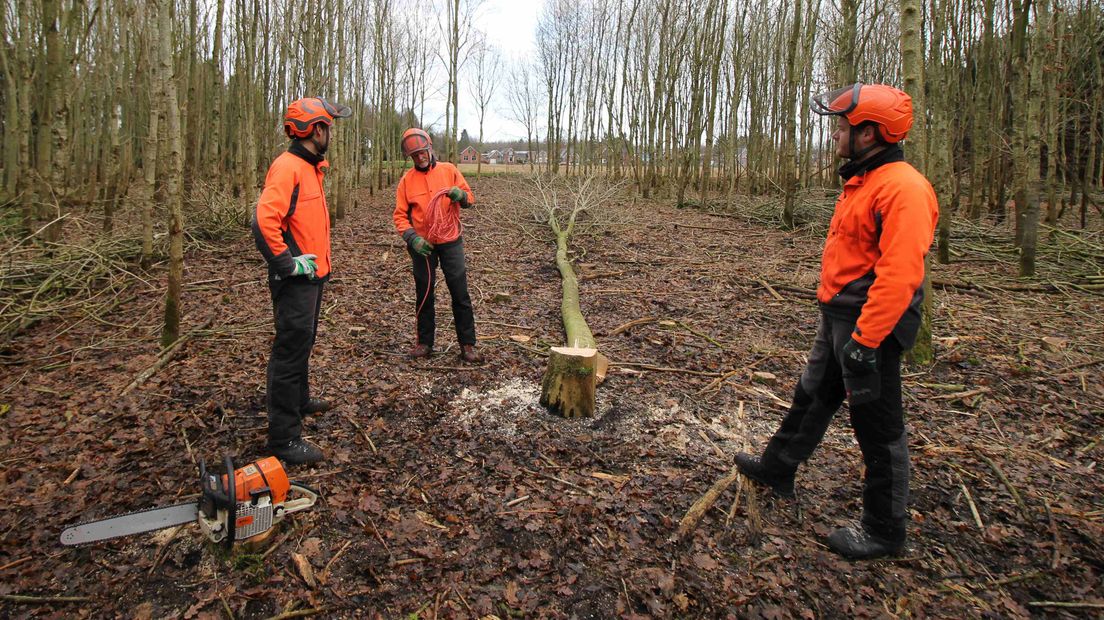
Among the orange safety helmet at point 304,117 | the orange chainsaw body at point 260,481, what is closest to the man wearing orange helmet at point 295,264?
the orange safety helmet at point 304,117

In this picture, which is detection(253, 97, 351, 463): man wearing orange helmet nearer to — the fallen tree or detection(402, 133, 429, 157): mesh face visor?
detection(402, 133, 429, 157): mesh face visor

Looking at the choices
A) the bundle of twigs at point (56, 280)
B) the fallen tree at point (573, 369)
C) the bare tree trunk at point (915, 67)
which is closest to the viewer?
the fallen tree at point (573, 369)

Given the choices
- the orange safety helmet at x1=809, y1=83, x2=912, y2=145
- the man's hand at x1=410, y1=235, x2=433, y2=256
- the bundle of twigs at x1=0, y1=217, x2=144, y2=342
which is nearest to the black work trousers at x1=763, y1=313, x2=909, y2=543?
the orange safety helmet at x1=809, y1=83, x2=912, y2=145

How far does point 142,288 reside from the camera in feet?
21.7

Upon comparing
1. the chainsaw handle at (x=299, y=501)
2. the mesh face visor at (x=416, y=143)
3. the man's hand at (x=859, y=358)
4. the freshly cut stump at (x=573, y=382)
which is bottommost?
the chainsaw handle at (x=299, y=501)

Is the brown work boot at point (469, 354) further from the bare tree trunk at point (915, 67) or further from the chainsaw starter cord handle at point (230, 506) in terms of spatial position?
the bare tree trunk at point (915, 67)

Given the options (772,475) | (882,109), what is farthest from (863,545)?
(882,109)

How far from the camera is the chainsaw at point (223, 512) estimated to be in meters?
2.50

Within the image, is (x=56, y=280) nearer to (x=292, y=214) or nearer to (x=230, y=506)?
(x=292, y=214)

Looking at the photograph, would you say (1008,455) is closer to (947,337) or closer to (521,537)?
(947,337)

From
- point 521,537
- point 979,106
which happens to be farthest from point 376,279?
point 979,106

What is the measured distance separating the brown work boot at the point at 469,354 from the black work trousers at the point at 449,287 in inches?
1.7

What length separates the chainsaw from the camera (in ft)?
8.21

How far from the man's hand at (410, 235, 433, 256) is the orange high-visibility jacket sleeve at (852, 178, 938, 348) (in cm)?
348
